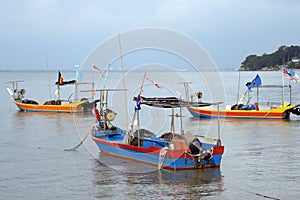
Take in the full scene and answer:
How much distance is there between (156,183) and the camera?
12891 mm

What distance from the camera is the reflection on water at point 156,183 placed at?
11.9 meters

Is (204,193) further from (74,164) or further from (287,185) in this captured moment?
(74,164)

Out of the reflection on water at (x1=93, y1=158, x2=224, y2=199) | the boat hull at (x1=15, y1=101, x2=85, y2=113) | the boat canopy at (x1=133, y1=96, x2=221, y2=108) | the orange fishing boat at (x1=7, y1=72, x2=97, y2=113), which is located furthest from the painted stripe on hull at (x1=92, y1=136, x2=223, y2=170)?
the boat hull at (x1=15, y1=101, x2=85, y2=113)

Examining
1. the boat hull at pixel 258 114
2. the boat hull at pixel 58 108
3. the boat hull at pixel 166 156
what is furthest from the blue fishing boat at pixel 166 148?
the boat hull at pixel 58 108

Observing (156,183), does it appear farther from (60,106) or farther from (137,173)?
(60,106)

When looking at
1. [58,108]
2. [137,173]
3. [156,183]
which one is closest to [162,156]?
[137,173]

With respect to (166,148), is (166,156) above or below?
below

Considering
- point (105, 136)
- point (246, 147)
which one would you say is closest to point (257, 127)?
point (246, 147)

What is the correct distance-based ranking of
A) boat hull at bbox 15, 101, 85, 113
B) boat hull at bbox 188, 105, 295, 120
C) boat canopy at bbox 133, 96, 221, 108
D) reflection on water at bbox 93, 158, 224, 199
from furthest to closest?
boat hull at bbox 15, 101, 85, 113
boat hull at bbox 188, 105, 295, 120
boat canopy at bbox 133, 96, 221, 108
reflection on water at bbox 93, 158, 224, 199

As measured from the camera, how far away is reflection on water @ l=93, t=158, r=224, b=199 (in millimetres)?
11945

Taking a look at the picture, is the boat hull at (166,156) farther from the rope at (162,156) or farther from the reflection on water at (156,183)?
the reflection on water at (156,183)

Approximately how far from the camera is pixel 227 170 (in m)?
14.4

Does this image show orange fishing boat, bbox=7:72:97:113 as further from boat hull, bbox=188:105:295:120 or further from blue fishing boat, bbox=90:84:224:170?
blue fishing boat, bbox=90:84:224:170

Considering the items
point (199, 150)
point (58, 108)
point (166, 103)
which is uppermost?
point (166, 103)
